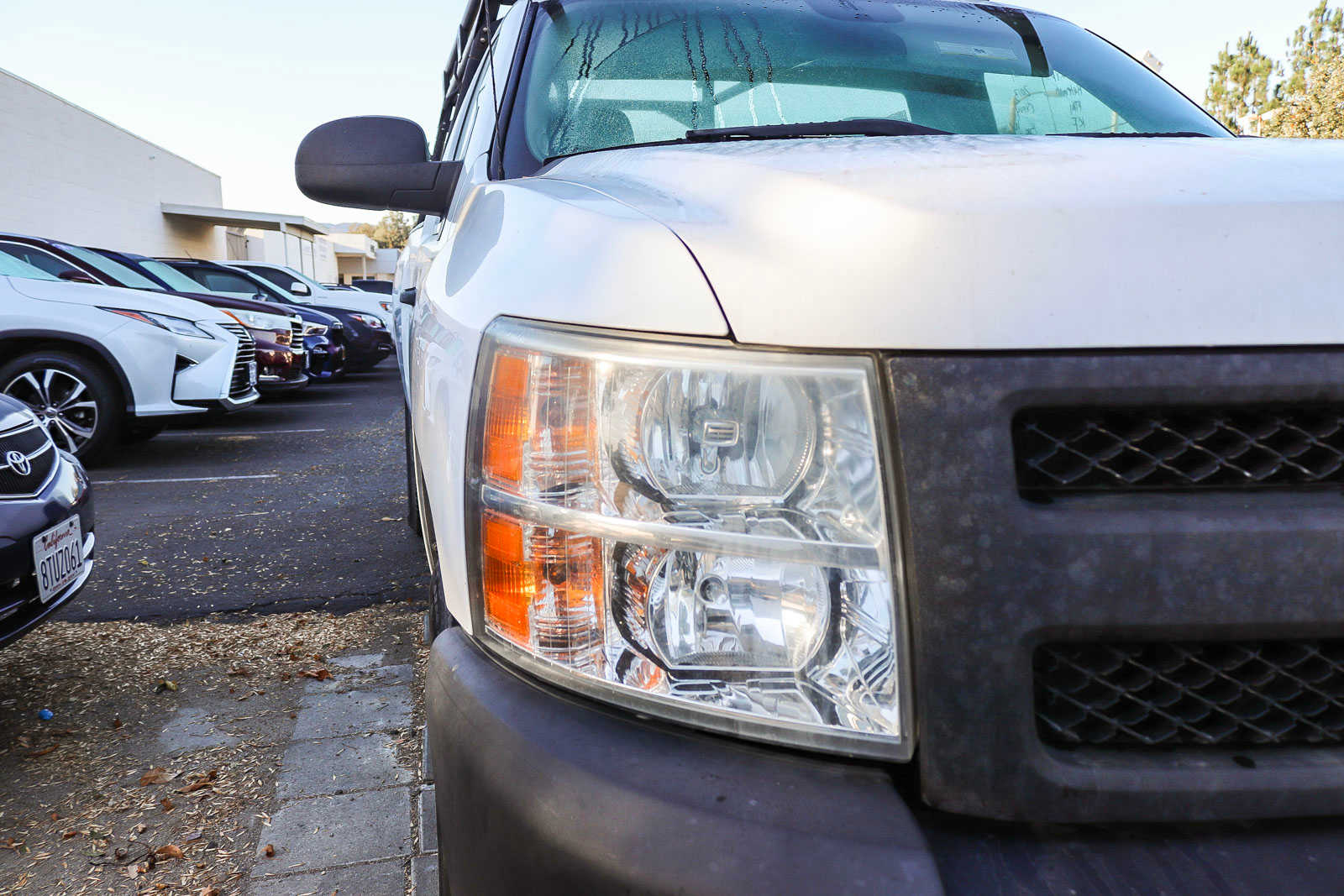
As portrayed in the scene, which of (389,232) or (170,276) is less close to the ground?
(389,232)

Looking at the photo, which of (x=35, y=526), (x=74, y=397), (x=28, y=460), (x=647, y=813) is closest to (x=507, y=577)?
A: (x=647, y=813)

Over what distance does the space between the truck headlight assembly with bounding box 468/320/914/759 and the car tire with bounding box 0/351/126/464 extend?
7371mm

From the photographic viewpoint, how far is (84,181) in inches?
945

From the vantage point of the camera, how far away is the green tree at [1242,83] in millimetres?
25562

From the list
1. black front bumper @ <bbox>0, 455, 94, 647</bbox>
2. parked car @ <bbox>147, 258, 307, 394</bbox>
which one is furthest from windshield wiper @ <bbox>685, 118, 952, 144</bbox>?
parked car @ <bbox>147, 258, 307, 394</bbox>

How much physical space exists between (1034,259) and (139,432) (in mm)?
8757

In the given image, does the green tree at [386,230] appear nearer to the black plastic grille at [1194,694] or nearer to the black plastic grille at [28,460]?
the black plastic grille at [28,460]

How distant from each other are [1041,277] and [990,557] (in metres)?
0.28

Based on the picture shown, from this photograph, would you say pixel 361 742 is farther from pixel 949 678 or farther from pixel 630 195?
pixel 949 678

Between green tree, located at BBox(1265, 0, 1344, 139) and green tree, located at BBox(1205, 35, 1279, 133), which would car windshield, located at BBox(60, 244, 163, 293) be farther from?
green tree, located at BBox(1205, 35, 1279, 133)

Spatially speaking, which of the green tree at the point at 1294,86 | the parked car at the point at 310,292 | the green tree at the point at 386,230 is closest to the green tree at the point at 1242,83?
the green tree at the point at 1294,86

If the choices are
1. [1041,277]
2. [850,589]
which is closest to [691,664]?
[850,589]

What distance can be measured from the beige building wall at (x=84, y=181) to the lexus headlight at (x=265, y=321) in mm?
13520

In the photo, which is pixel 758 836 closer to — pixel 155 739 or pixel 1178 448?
pixel 1178 448
